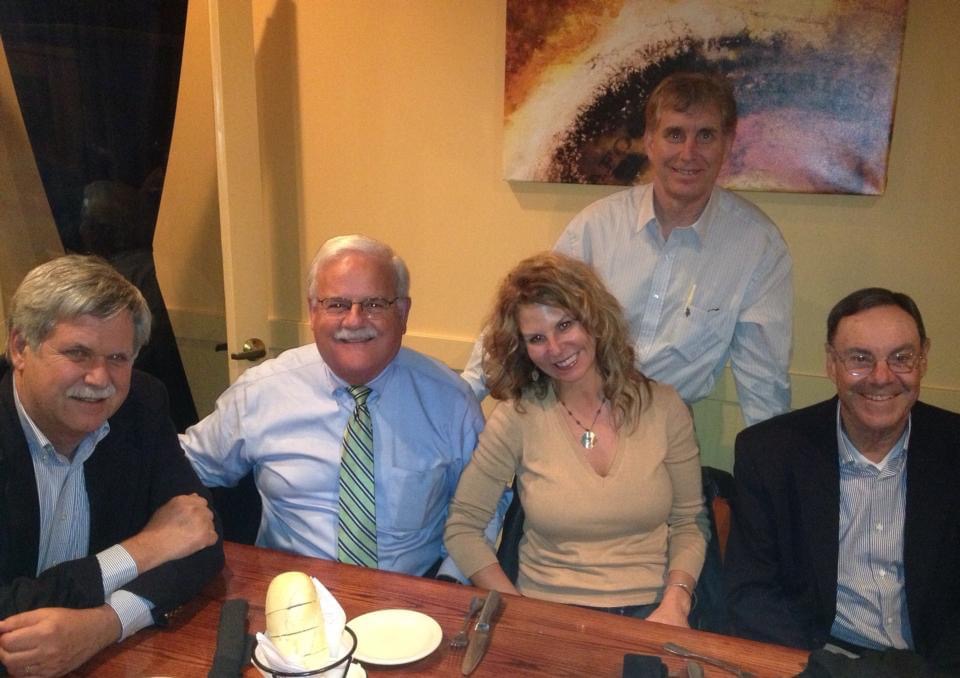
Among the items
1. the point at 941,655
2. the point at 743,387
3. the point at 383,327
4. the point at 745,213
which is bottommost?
the point at 941,655

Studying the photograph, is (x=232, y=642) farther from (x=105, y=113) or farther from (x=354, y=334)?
(x=105, y=113)

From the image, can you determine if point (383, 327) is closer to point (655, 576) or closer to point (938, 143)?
point (655, 576)

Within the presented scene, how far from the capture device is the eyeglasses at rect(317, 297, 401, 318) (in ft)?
6.18

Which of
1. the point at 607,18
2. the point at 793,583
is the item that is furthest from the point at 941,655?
the point at 607,18

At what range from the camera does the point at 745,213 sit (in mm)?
2307

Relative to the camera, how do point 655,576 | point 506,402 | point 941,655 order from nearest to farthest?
point 941,655, point 655,576, point 506,402

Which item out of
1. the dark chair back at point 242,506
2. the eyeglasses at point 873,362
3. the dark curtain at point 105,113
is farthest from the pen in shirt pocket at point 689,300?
the dark curtain at point 105,113

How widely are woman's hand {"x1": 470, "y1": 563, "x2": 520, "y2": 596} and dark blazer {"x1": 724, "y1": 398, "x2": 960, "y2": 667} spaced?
49 cm

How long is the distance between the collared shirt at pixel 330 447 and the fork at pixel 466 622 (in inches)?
19.8

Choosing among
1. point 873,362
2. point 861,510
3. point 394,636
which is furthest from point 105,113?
point 861,510

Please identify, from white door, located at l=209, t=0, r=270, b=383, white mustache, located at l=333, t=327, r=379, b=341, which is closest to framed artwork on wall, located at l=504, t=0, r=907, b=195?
white door, located at l=209, t=0, r=270, b=383

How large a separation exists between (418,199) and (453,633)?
2110 millimetres

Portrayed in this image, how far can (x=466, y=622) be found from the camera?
1.32m

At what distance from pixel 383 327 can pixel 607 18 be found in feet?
4.87
